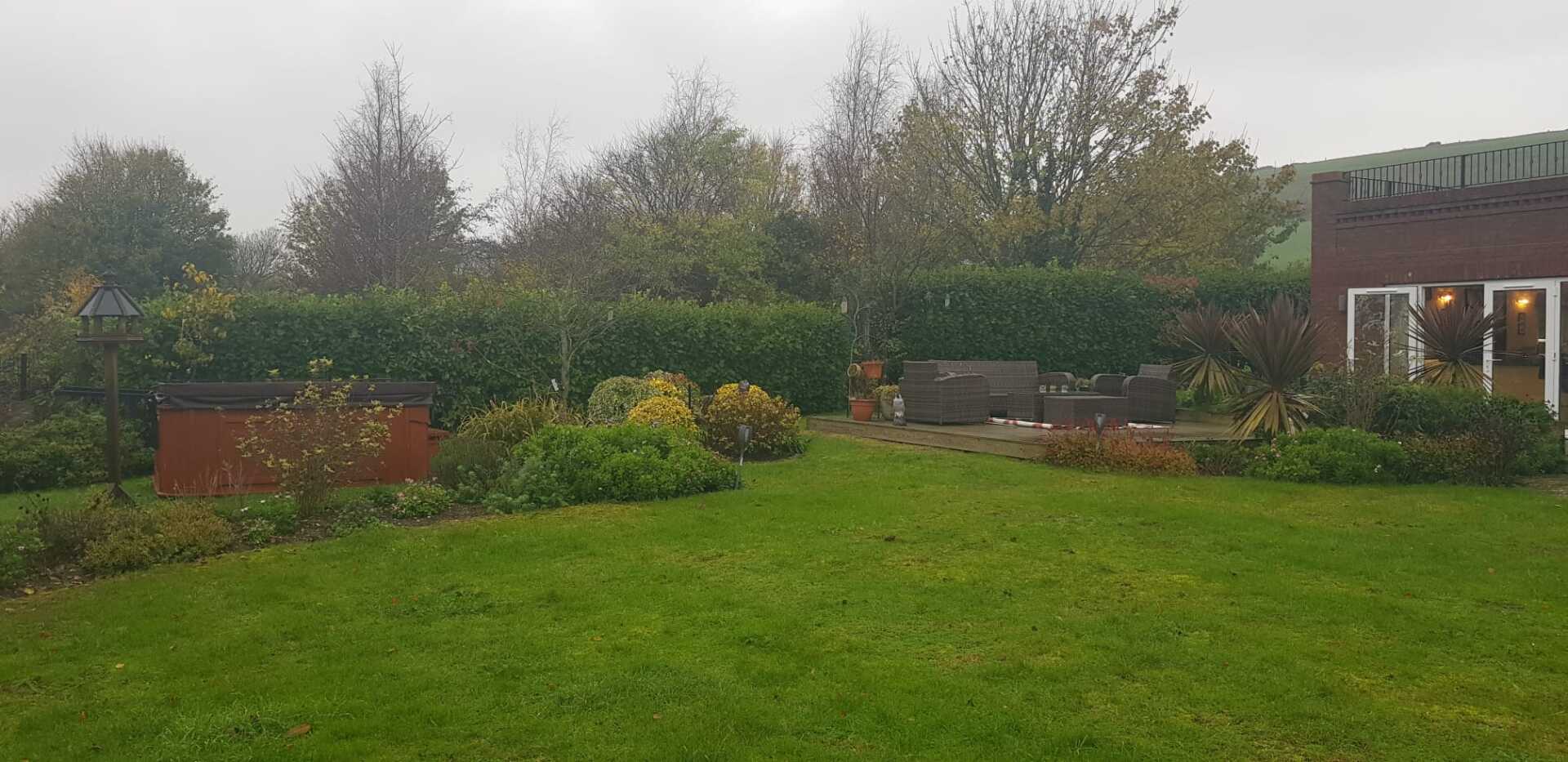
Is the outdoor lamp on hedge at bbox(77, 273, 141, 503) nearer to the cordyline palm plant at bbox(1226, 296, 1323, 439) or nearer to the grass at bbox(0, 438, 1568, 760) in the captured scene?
the grass at bbox(0, 438, 1568, 760)

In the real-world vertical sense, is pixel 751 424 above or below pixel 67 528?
above

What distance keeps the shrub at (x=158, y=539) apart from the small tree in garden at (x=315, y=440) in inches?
28.0

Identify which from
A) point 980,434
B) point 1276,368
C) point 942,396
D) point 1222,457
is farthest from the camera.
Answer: point 942,396

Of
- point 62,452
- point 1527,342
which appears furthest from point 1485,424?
point 62,452

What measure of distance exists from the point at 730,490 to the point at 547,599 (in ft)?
13.3

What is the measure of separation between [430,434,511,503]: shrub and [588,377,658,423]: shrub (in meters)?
2.28

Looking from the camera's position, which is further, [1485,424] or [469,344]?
[469,344]

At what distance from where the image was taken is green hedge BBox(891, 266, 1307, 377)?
737 inches

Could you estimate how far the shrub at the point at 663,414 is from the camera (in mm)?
11219

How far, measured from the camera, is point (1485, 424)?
34.2ft

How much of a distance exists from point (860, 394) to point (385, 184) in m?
12.9

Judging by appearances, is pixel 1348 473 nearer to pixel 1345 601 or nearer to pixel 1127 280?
pixel 1345 601

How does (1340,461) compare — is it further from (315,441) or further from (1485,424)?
(315,441)

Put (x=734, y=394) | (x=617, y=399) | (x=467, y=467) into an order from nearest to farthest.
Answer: (x=467, y=467), (x=734, y=394), (x=617, y=399)
